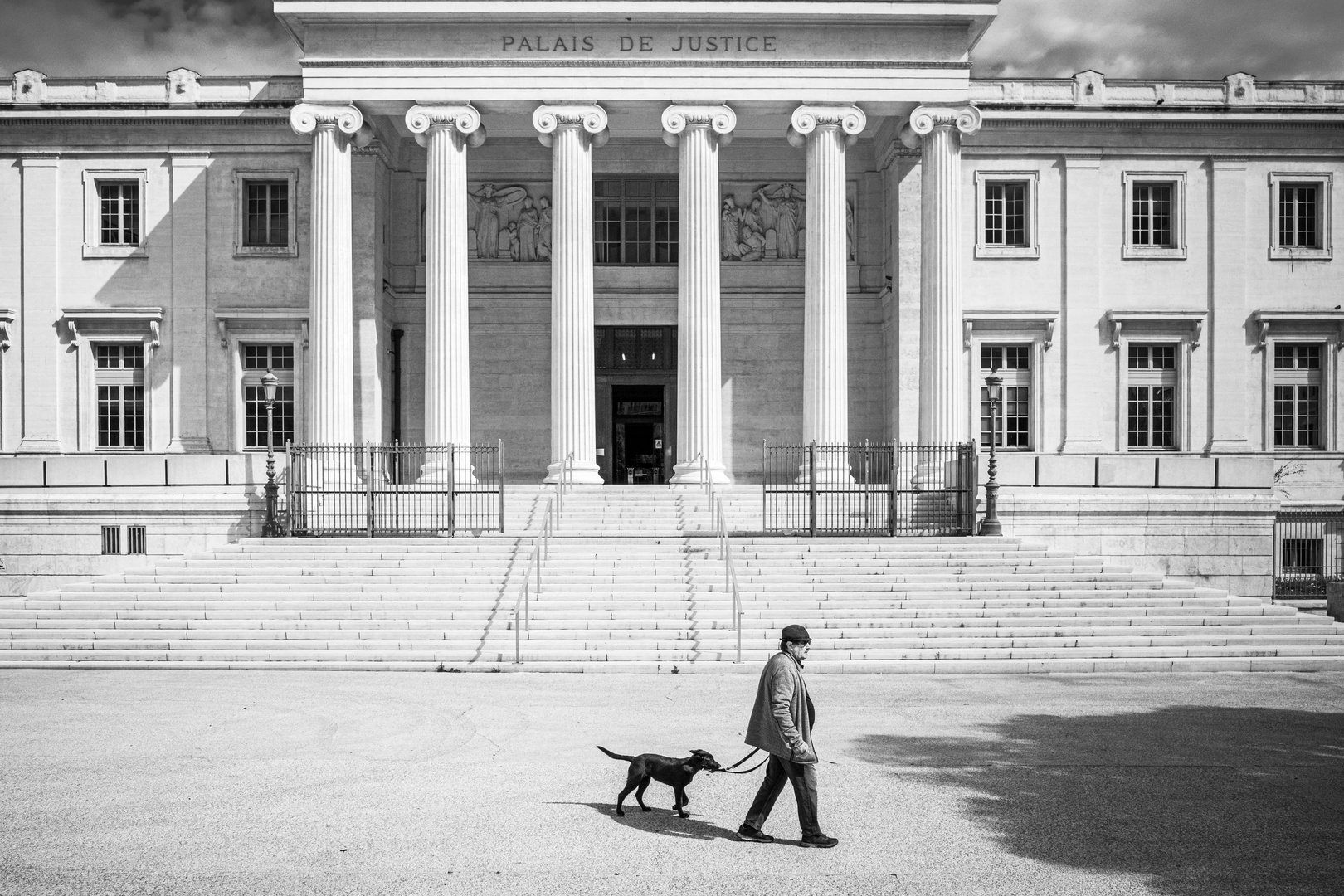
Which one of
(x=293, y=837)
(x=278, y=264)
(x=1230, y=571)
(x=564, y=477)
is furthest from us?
(x=278, y=264)

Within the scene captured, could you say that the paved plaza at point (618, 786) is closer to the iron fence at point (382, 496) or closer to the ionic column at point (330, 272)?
the iron fence at point (382, 496)

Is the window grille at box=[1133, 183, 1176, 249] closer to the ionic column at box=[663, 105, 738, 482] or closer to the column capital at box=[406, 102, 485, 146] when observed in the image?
the ionic column at box=[663, 105, 738, 482]

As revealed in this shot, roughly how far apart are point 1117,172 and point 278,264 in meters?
23.9

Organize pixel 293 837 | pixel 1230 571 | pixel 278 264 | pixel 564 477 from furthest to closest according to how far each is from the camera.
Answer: pixel 278 264, pixel 564 477, pixel 1230 571, pixel 293 837

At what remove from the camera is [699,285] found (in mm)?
29703

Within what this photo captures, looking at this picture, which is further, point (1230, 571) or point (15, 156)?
point (15, 156)

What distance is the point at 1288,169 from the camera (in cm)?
3450

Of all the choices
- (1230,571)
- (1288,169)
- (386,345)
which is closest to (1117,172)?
(1288,169)

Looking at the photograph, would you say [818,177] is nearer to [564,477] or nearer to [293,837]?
[564,477]

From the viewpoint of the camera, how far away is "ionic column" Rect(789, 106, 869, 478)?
29594 mm

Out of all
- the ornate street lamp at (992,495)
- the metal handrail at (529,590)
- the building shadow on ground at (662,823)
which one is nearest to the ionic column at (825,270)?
the ornate street lamp at (992,495)

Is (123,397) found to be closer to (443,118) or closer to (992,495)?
(443,118)

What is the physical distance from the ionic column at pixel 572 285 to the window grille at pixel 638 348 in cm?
606

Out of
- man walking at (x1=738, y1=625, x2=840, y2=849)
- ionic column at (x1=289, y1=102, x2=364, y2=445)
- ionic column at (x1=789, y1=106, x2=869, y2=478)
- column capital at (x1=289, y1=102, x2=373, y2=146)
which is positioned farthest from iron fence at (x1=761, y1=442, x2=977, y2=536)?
man walking at (x1=738, y1=625, x2=840, y2=849)
